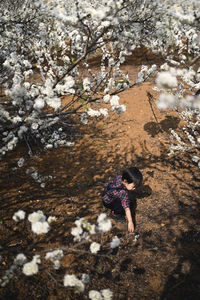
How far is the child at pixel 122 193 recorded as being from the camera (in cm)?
300

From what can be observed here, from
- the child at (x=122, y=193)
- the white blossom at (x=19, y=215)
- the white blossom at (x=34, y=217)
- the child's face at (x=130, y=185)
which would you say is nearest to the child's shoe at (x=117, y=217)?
the child at (x=122, y=193)

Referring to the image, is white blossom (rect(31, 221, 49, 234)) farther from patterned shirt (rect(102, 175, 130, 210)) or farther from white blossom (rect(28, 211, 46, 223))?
patterned shirt (rect(102, 175, 130, 210))

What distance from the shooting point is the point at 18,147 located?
17.0ft

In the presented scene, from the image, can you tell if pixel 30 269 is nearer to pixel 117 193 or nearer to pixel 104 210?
pixel 117 193

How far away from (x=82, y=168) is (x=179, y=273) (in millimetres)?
2941

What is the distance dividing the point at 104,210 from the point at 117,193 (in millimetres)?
Result: 791

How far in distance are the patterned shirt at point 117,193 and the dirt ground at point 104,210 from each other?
57 cm

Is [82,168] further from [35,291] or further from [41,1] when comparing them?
[41,1]

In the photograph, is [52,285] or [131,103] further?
[131,103]

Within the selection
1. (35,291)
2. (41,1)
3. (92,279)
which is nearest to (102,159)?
(92,279)

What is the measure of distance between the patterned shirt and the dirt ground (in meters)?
0.57

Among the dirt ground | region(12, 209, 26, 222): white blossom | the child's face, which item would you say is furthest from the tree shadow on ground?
region(12, 209, 26, 222): white blossom

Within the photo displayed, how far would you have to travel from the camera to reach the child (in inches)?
118

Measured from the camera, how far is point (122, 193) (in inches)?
123
